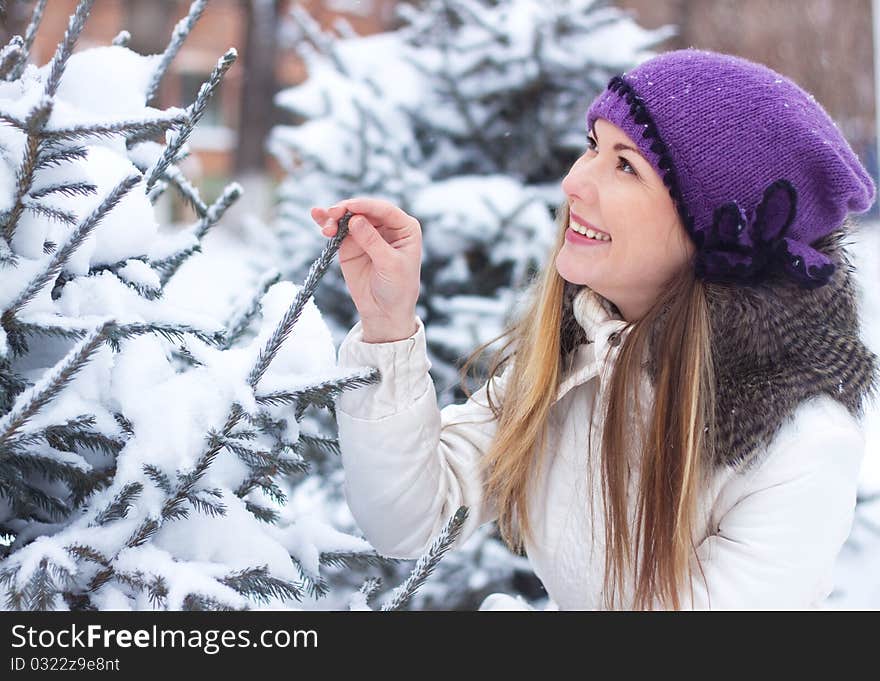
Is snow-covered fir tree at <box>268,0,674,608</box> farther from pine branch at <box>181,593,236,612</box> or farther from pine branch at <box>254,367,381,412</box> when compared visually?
pine branch at <box>181,593,236,612</box>

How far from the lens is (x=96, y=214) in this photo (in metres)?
0.93

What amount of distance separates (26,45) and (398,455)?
32.7 inches

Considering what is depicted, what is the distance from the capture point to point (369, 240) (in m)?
1.40

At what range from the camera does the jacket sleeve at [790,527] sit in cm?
132

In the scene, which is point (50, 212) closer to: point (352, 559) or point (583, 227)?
point (352, 559)

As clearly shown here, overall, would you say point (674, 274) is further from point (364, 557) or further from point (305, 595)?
point (305, 595)

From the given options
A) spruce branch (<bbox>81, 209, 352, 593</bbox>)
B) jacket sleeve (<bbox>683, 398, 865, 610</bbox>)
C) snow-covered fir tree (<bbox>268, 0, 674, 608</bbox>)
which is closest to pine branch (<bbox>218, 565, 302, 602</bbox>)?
spruce branch (<bbox>81, 209, 352, 593</bbox>)

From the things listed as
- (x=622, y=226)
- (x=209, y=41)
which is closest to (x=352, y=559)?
(x=622, y=226)

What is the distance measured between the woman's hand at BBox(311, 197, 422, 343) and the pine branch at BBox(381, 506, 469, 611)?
0.45m

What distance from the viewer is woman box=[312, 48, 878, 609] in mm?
1369

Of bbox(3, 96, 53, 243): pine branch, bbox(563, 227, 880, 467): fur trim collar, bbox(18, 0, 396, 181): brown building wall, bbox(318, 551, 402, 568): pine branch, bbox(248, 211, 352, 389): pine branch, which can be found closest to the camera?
bbox(3, 96, 53, 243): pine branch

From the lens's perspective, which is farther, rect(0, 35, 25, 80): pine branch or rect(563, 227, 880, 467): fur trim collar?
rect(563, 227, 880, 467): fur trim collar

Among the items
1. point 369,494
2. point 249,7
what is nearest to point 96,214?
point 369,494
